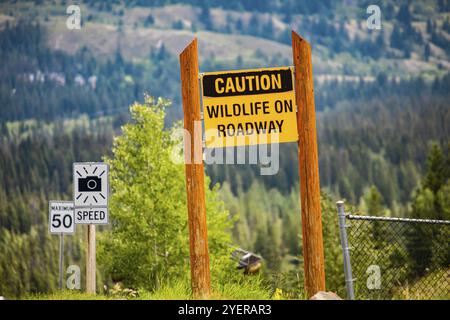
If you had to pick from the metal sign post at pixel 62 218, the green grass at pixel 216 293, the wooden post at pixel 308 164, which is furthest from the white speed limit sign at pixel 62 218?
the wooden post at pixel 308 164

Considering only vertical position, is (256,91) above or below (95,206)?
above

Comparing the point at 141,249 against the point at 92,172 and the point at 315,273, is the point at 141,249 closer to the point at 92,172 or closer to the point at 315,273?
the point at 92,172

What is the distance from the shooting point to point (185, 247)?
38.1 m

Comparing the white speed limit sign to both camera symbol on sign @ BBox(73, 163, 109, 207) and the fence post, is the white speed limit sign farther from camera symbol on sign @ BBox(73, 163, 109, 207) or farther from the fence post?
the fence post

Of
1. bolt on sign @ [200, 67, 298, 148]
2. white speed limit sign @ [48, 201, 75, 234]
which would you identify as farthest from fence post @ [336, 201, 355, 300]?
white speed limit sign @ [48, 201, 75, 234]

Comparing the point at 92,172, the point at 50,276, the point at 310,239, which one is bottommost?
the point at 50,276

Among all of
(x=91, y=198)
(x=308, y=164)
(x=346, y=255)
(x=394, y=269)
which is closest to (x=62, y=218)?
(x=91, y=198)

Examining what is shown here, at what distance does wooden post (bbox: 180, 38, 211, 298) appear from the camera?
1159 cm

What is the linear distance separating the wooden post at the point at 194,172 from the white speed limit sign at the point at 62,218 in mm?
8191

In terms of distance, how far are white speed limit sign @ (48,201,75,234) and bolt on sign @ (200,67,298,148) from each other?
329 inches
